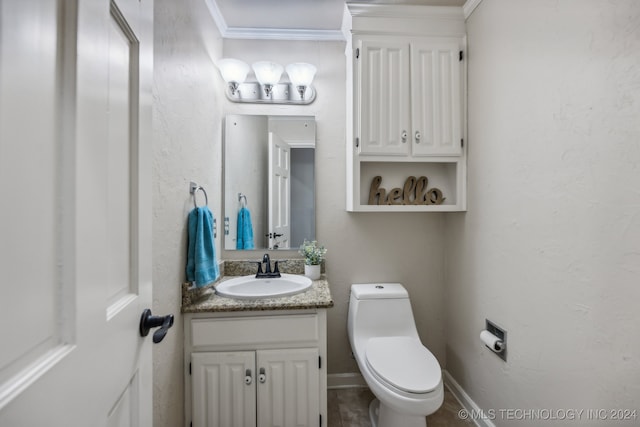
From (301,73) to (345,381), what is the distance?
2.12 meters

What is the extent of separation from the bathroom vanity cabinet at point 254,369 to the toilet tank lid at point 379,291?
424 mm

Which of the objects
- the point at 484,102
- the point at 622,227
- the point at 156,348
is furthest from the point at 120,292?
the point at 484,102

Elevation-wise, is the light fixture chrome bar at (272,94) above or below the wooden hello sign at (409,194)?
above

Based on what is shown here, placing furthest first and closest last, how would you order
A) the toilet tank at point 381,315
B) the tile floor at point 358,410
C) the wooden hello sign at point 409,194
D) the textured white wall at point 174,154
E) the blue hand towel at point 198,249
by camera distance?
the wooden hello sign at point 409,194, the toilet tank at point 381,315, the tile floor at point 358,410, the blue hand towel at point 198,249, the textured white wall at point 174,154

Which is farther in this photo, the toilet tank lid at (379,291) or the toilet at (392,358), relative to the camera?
the toilet tank lid at (379,291)

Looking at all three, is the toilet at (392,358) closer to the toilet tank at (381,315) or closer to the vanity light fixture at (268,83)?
the toilet tank at (381,315)

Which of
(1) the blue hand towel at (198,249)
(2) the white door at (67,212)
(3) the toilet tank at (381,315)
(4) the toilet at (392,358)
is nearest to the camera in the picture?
(2) the white door at (67,212)

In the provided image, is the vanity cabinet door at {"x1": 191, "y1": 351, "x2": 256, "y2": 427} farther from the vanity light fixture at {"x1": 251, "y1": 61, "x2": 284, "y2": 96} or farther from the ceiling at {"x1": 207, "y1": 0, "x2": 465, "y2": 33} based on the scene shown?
the ceiling at {"x1": 207, "y1": 0, "x2": 465, "y2": 33}

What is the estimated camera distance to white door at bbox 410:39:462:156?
5.94ft

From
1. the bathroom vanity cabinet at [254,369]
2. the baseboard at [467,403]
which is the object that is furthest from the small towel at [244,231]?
the baseboard at [467,403]

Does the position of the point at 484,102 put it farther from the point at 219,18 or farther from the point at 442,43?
the point at 219,18

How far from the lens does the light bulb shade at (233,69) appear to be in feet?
6.24

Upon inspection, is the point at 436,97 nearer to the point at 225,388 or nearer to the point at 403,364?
the point at 403,364

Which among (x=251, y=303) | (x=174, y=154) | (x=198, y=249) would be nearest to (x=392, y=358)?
(x=251, y=303)
